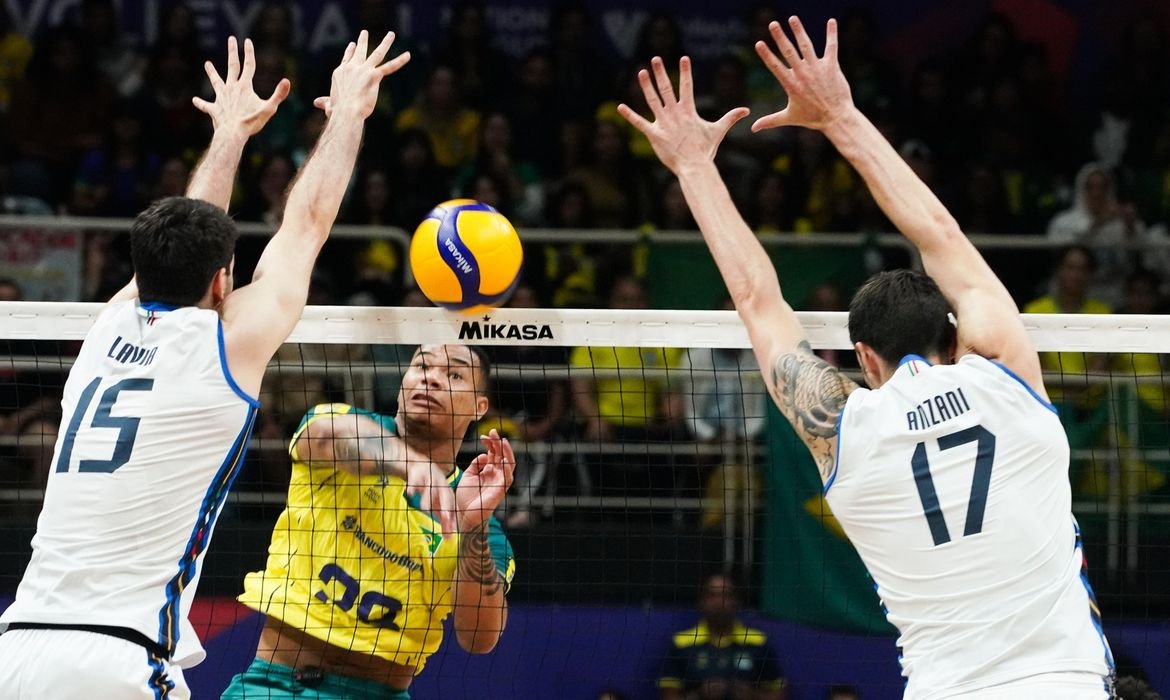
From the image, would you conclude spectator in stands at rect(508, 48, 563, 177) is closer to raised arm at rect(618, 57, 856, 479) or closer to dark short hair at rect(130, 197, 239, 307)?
raised arm at rect(618, 57, 856, 479)

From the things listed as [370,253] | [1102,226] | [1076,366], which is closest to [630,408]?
[370,253]

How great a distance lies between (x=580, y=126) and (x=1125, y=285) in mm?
4613

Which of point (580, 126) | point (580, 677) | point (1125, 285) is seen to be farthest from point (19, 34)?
point (1125, 285)

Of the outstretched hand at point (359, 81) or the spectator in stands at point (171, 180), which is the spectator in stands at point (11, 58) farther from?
the outstretched hand at point (359, 81)

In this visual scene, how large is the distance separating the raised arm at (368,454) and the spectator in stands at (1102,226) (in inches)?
260

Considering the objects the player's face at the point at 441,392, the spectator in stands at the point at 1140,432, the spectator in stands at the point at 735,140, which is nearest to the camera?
the player's face at the point at 441,392

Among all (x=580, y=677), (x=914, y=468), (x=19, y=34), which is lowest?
(x=580, y=677)

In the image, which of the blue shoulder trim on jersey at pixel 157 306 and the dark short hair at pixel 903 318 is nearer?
the dark short hair at pixel 903 318

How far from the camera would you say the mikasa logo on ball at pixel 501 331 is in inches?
248

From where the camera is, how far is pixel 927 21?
15.1 metres

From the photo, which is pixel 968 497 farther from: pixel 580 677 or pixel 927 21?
pixel 927 21

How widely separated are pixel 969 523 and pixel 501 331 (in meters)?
2.32

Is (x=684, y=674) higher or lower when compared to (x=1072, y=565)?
lower

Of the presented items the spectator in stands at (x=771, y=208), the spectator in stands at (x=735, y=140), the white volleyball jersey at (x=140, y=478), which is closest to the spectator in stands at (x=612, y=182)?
the spectator in stands at (x=735, y=140)
